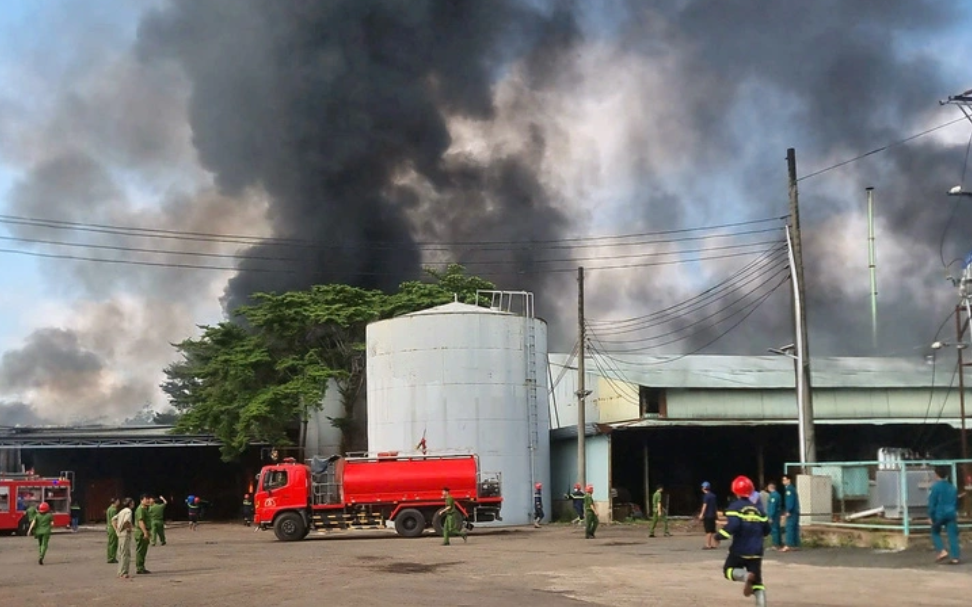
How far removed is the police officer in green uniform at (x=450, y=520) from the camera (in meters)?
29.4

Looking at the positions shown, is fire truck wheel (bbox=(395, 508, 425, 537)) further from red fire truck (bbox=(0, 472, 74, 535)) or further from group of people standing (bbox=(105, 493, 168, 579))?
red fire truck (bbox=(0, 472, 74, 535))

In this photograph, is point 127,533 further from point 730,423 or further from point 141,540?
point 730,423

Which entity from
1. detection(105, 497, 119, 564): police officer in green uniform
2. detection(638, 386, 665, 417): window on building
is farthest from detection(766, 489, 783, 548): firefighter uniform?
detection(638, 386, 665, 417): window on building

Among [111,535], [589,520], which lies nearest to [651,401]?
[589,520]

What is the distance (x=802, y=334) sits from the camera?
27078mm

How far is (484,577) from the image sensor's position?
19.2 metres

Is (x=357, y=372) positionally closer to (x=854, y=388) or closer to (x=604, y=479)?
(x=604, y=479)

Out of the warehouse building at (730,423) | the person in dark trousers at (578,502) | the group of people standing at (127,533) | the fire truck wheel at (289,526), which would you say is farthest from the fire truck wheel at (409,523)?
the group of people standing at (127,533)

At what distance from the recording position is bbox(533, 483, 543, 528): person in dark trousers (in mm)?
41531

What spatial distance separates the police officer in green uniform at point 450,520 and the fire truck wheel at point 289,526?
4622 mm

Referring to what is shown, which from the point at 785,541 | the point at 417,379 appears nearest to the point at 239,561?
the point at 785,541

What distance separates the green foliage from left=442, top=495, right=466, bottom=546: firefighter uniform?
56.8 feet

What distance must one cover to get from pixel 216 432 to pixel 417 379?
13.5 metres

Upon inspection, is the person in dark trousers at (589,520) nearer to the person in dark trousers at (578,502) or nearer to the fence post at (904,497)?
the person in dark trousers at (578,502)
